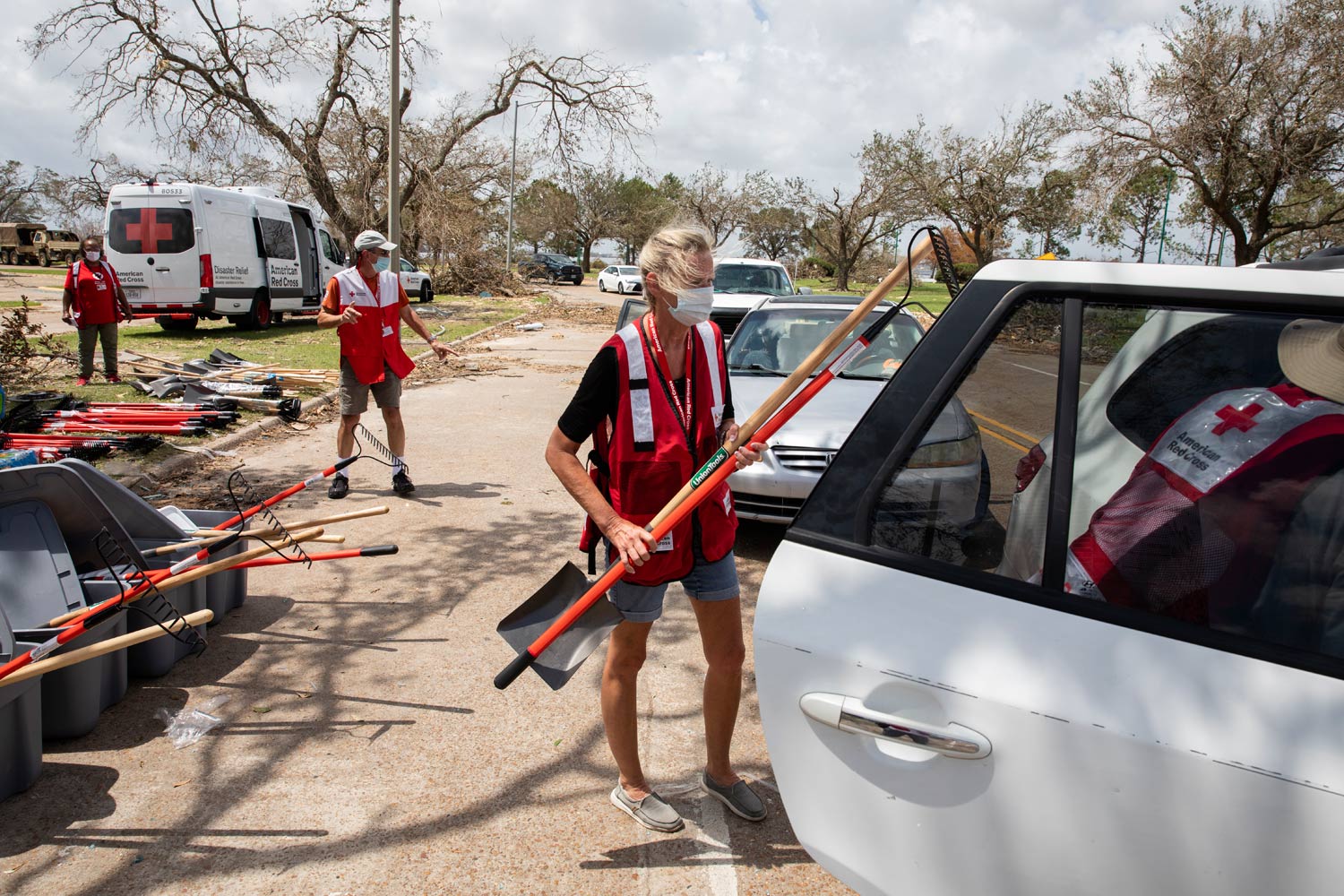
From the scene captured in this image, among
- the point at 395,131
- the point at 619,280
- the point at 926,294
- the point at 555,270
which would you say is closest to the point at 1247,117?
the point at 926,294

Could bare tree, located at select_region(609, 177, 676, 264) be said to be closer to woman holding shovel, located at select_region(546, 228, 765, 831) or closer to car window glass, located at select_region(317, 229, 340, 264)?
car window glass, located at select_region(317, 229, 340, 264)

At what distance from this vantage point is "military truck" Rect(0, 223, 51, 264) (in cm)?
4491

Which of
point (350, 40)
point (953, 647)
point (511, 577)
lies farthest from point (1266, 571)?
point (350, 40)

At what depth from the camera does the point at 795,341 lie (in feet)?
23.4

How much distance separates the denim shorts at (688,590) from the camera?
8.38ft

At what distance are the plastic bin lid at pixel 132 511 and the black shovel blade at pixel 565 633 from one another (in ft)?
7.14

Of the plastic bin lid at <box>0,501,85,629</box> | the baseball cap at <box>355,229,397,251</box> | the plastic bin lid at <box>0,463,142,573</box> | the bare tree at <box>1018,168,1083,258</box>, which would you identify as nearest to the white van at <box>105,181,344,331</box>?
the baseball cap at <box>355,229,397,251</box>

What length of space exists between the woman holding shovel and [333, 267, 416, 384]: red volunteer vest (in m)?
4.32

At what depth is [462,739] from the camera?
132 inches

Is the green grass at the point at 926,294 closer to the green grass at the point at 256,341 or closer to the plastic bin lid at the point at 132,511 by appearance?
the plastic bin lid at the point at 132,511

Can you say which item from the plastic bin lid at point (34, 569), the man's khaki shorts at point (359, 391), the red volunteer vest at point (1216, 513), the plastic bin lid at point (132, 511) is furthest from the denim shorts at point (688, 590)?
the man's khaki shorts at point (359, 391)

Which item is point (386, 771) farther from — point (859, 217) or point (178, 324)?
point (859, 217)

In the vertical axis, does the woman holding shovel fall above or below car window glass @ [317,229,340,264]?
below

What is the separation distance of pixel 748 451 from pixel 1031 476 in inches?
30.7
